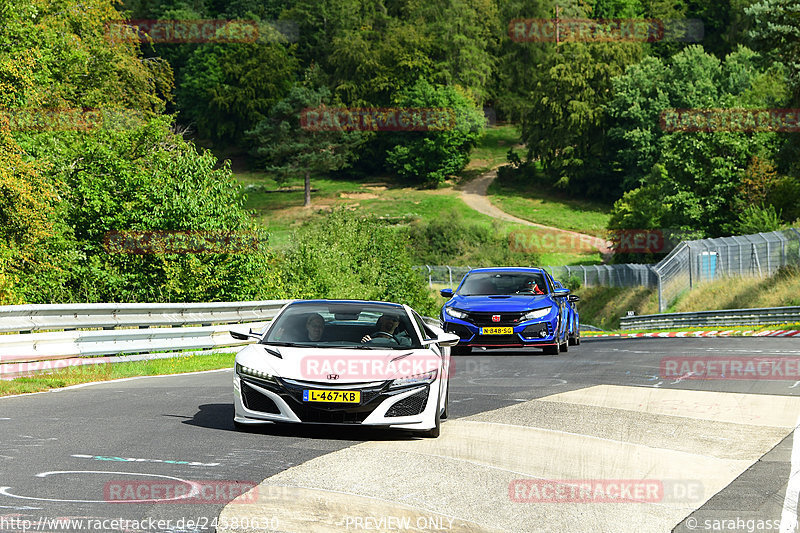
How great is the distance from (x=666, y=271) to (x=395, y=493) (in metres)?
41.8

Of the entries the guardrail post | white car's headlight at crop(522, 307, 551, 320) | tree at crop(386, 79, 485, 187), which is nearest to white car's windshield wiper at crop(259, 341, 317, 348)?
white car's headlight at crop(522, 307, 551, 320)

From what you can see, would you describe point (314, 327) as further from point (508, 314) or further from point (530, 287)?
point (530, 287)

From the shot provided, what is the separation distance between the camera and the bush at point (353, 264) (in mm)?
42562

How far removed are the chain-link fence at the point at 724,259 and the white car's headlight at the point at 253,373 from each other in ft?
103

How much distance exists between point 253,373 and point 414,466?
2.04 meters

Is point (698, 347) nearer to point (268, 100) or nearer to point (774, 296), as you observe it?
point (774, 296)

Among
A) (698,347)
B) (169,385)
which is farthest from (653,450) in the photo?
(698,347)

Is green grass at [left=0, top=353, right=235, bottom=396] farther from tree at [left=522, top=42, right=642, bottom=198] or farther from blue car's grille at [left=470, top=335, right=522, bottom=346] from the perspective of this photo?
tree at [left=522, top=42, right=642, bottom=198]

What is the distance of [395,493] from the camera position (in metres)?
6.95

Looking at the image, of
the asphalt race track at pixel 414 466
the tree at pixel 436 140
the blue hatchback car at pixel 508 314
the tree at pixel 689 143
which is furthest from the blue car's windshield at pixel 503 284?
the tree at pixel 436 140

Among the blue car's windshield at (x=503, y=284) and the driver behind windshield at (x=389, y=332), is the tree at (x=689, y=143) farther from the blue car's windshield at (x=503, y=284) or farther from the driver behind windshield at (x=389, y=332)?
the driver behind windshield at (x=389, y=332)

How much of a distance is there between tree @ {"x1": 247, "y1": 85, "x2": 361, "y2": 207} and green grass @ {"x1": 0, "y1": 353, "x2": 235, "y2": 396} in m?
92.2

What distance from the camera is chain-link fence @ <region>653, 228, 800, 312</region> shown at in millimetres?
40281

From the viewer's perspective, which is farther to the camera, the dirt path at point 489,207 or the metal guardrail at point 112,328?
the dirt path at point 489,207
